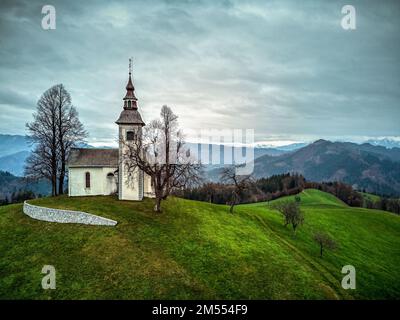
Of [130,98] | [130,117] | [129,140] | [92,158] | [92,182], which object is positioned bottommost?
[92,182]

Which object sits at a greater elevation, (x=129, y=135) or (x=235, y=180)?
(x=129, y=135)

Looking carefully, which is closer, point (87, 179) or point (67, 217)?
point (67, 217)

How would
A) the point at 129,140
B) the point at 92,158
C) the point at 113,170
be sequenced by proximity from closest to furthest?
the point at 129,140, the point at 113,170, the point at 92,158

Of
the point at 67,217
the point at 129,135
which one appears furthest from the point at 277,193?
the point at 67,217

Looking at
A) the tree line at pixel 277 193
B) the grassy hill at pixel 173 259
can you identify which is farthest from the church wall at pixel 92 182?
the tree line at pixel 277 193

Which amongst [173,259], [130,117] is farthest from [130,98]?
[173,259]

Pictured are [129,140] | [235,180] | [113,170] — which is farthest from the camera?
[113,170]

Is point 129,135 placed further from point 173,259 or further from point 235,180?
point 173,259

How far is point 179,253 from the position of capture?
99.1 feet

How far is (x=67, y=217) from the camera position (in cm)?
3600

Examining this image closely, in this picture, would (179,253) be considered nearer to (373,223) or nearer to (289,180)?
(373,223)

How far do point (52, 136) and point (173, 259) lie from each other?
34319mm

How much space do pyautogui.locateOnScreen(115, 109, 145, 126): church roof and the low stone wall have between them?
55.0ft
